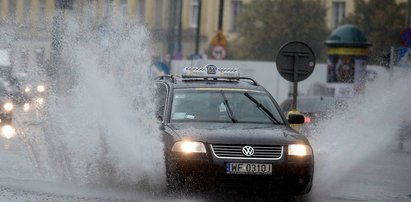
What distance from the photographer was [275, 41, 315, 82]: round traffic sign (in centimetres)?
1948

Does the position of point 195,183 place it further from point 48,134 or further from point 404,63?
point 404,63

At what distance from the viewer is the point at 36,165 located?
15844mm

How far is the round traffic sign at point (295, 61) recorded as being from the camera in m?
19.5

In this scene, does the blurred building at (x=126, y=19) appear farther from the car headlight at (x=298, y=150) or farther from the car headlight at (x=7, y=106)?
the car headlight at (x=298, y=150)

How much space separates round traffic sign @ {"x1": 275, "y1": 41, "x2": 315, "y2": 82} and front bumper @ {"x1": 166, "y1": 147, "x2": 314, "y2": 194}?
23.2 ft

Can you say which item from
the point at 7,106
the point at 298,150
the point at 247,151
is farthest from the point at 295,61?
the point at 7,106

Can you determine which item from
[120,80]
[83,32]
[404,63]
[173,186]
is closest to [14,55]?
[83,32]

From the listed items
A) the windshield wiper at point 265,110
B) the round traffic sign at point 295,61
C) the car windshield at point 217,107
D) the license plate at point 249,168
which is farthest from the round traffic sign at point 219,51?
the license plate at point 249,168

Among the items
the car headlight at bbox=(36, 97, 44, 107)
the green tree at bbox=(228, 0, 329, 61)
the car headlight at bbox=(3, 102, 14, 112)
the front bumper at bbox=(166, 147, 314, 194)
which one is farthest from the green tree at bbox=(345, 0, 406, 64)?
the front bumper at bbox=(166, 147, 314, 194)

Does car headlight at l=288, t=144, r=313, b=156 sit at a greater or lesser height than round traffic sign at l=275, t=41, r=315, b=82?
lesser

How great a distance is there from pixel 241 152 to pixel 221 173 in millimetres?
324

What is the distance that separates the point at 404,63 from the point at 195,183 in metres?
15.8

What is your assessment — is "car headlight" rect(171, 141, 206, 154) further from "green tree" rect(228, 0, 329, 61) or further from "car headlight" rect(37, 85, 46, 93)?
"green tree" rect(228, 0, 329, 61)

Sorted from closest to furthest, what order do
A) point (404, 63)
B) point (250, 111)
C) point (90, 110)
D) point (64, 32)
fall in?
point (250, 111), point (90, 110), point (64, 32), point (404, 63)
